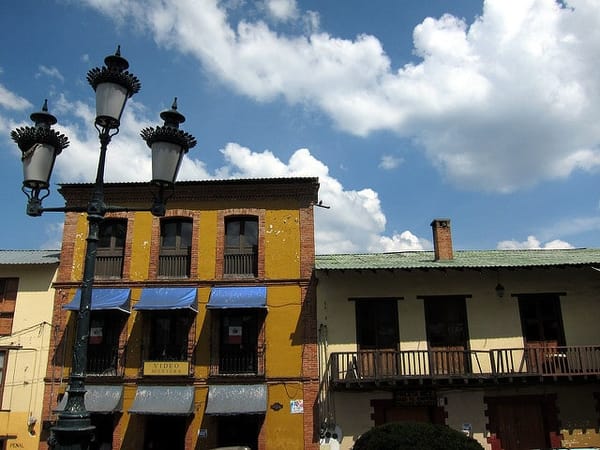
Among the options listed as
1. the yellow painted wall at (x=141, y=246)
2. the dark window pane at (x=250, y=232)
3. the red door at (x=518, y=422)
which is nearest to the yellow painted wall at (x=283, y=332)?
the dark window pane at (x=250, y=232)

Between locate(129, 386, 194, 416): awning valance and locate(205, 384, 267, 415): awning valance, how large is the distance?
0.66m

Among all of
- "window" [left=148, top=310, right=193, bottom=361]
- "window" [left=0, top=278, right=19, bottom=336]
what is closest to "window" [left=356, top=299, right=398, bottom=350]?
"window" [left=148, top=310, right=193, bottom=361]

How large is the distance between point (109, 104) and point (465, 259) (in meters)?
14.6

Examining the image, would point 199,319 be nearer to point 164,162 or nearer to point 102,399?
point 102,399

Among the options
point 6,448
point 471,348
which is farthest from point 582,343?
point 6,448

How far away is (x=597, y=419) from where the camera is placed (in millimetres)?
16203

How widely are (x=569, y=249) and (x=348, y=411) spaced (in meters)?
10.8

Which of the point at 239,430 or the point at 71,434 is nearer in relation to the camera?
the point at 71,434

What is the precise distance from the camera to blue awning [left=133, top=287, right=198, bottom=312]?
16375mm

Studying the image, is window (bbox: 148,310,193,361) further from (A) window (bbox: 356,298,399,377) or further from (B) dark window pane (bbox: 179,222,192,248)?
(A) window (bbox: 356,298,399,377)

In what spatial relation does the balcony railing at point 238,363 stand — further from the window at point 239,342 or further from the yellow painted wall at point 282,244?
the yellow painted wall at point 282,244

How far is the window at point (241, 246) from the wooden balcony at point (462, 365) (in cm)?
426

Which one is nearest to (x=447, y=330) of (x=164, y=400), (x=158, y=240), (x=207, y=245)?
(x=207, y=245)

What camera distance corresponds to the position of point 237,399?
1606 cm
